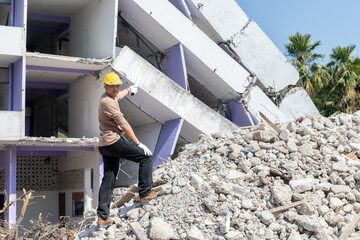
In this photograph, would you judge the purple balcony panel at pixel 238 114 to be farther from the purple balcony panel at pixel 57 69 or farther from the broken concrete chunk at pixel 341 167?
the broken concrete chunk at pixel 341 167

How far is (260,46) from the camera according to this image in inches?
731

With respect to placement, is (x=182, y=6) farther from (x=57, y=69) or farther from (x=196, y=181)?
(x=196, y=181)

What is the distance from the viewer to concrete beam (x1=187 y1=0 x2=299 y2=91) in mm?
17719

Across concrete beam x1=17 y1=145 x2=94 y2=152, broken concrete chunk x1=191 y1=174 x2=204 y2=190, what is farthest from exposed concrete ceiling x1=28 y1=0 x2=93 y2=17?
broken concrete chunk x1=191 y1=174 x2=204 y2=190

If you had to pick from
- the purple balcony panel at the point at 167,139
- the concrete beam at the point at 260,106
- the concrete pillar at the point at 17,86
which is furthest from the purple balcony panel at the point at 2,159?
the concrete beam at the point at 260,106

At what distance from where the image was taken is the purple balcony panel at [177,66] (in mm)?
16516

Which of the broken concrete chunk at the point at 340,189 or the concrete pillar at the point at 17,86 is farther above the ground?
the concrete pillar at the point at 17,86

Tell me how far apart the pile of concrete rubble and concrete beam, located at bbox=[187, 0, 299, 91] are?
29.7 ft

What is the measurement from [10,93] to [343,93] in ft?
61.1

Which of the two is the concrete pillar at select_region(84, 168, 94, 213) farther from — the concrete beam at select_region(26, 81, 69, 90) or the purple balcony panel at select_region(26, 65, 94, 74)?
the concrete beam at select_region(26, 81, 69, 90)

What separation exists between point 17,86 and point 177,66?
200 inches

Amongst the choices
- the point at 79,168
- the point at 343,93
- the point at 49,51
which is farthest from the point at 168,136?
the point at 343,93

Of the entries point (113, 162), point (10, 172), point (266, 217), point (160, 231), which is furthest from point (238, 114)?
point (160, 231)

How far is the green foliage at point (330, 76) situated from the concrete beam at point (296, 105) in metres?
7.70
